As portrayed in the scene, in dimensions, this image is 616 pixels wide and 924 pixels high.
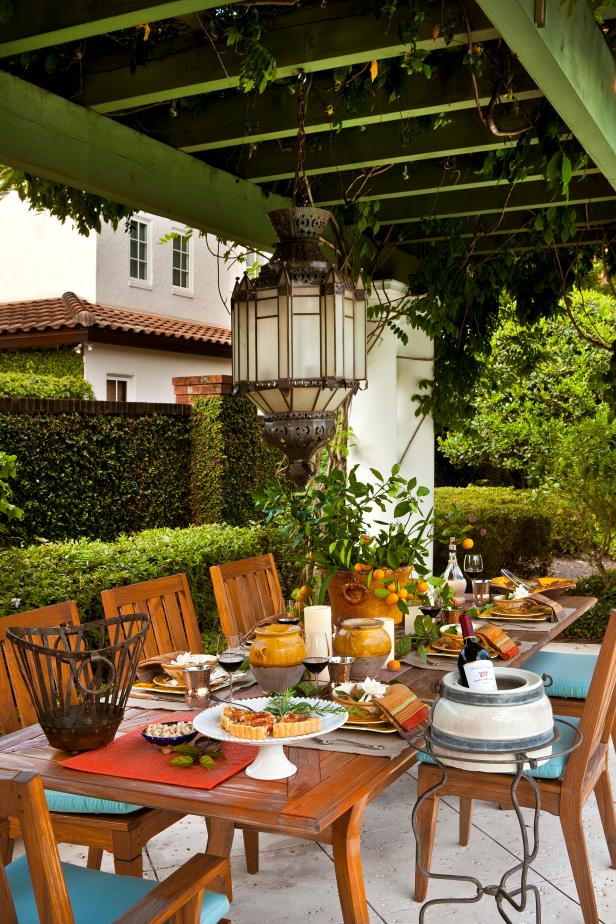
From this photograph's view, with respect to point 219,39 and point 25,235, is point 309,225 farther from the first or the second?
point 25,235

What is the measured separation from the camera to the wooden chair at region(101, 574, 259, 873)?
2963 mm

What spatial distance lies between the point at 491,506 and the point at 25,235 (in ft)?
25.7

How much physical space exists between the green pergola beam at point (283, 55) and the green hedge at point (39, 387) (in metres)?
5.12

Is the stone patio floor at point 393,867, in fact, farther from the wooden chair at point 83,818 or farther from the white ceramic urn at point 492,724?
the white ceramic urn at point 492,724

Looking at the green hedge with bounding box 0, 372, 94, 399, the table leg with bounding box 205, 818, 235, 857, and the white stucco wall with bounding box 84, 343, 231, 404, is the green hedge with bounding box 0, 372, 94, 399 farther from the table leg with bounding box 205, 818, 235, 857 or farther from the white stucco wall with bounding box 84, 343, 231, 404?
the table leg with bounding box 205, 818, 235, 857

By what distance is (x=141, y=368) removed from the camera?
12.0 meters

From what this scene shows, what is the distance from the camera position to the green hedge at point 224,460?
23.9 ft

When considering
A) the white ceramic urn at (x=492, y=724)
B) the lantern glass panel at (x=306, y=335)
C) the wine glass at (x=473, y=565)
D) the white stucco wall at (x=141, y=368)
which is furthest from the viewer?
the white stucco wall at (x=141, y=368)

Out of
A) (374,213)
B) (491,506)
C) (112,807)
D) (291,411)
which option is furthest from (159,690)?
(491,506)

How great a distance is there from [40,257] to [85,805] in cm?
1104

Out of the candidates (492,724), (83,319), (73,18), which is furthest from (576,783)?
(83,319)

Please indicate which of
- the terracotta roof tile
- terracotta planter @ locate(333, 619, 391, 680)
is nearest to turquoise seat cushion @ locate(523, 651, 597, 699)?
terracotta planter @ locate(333, 619, 391, 680)

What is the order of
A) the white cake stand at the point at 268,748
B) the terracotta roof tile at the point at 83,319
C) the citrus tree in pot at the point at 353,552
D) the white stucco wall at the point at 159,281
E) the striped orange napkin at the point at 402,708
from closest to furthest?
the white cake stand at the point at 268,748, the striped orange napkin at the point at 402,708, the citrus tree in pot at the point at 353,552, the terracotta roof tile at the point at 83,319, the white stucco wall at the point at 159,281

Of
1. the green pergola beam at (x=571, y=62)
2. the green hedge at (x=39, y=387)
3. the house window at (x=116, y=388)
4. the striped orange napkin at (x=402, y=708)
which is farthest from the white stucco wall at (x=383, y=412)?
the house window at (x=116, y=388)
